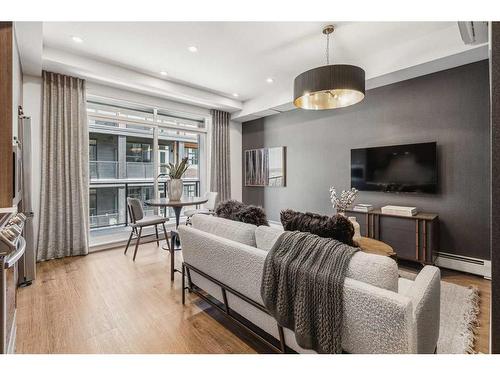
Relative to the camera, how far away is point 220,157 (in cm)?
519

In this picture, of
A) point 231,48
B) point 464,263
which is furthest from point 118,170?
point 464,263

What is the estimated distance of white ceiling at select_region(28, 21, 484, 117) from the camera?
8.27ft

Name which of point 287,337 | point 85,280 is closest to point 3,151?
point 85,280

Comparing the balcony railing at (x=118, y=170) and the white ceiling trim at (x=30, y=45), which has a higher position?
the white ceiling trim at (x=30, y=45)

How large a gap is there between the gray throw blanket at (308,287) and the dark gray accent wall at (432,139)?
8.34ft

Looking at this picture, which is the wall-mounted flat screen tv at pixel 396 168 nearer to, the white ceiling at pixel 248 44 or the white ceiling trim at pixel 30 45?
the white ceiling at pixel 248 44

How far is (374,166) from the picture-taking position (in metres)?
3.48

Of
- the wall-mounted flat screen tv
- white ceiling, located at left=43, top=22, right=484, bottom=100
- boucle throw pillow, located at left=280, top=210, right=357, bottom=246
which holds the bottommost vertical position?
boucle throw pillow, located at left=280, top=210, right=357, bottom=246

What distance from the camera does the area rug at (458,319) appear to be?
1.63 metres

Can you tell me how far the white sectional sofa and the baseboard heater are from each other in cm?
195

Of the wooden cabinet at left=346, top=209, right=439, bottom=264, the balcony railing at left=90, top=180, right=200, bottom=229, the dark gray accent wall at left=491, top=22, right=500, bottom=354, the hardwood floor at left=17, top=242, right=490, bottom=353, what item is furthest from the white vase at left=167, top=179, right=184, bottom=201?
the dark gray accent wall at left=491, top=22, right=500, bottom=354

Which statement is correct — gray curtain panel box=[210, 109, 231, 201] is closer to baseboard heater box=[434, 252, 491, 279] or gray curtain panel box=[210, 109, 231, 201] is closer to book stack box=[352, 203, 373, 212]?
book stack box=[352, 203, 373, 212]

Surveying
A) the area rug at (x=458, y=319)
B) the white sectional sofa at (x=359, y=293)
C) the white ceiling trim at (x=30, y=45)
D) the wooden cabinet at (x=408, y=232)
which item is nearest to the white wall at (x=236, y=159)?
the wooden cabinet at (x=408, y=232)

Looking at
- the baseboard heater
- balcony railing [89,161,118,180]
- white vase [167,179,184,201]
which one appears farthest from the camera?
balcony railing [89,161,118,180]
